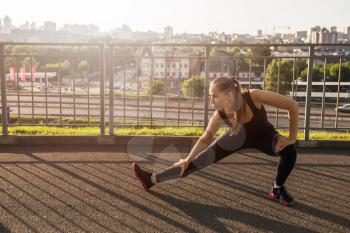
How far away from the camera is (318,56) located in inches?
240

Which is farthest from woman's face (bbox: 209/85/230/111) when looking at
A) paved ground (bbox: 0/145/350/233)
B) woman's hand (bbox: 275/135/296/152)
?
paved ground (bbox: 0/145/350/233)

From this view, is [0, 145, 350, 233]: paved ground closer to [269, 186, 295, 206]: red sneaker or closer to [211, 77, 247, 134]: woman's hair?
[269, 186, 295, 206]: red sneaker

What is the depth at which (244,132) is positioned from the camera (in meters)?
3.90

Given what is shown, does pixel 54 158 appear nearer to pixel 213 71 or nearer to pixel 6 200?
pixel 6 200

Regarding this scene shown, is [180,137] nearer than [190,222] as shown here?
No

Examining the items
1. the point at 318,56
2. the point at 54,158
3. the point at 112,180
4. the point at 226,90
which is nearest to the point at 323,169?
the point at 318,56

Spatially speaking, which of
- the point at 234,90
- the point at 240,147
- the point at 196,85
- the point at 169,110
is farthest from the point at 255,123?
the point at 169,110

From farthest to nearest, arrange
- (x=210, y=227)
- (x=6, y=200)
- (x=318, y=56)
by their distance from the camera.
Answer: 1. (x=318, y=56)
2. (x=6, y=200)
3. (x=210, y=227)

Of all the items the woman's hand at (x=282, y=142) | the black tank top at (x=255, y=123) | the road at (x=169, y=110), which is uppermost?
the black tank top at (x=255, y=123)

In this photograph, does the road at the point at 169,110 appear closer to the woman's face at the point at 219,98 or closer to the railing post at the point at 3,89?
the railing post at the point at 3,89

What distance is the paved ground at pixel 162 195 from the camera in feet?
11.4

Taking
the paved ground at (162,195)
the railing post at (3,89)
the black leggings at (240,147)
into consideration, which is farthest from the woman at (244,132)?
the railing post at (3,89)

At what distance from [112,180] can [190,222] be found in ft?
4.68

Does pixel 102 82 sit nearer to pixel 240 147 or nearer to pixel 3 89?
pixel 3 89
